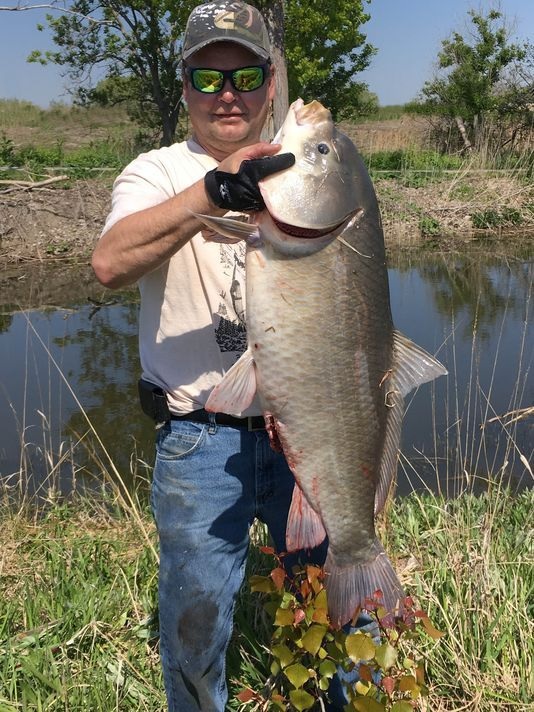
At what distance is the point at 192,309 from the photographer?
7.68 ft

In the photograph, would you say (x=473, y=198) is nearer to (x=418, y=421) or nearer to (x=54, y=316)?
(x=54, y=316)

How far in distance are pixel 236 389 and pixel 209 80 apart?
111 centimetres

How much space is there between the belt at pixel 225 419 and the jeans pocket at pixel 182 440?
21 mm

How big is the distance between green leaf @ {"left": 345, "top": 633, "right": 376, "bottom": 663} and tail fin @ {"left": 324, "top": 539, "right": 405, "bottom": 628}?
0.28ft

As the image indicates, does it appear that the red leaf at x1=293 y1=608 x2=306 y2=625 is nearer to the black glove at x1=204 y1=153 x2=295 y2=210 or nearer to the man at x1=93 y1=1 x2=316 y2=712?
the man at x1=93 y1=1 x2=316 y2=712

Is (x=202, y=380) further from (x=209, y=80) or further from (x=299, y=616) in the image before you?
(x=209, y=80)

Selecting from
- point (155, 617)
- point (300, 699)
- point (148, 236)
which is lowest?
point (155, 617)

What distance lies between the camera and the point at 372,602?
2.12 metres

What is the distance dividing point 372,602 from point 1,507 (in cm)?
341

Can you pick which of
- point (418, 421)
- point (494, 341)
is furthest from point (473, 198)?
point (418, 421)

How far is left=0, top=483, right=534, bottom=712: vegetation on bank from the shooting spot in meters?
2.72

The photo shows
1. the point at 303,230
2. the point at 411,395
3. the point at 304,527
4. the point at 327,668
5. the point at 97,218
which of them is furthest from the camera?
the point at 97,218

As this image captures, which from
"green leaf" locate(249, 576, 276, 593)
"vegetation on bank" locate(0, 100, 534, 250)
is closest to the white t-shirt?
"green leaf" locate(249, 576, 276, 593)

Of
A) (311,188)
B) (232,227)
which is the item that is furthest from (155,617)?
(311,188)
